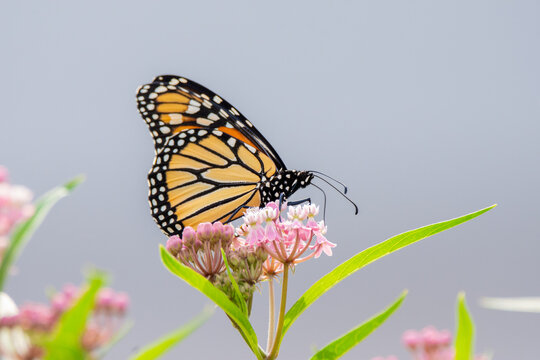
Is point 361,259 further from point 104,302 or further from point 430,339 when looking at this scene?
point 104,302

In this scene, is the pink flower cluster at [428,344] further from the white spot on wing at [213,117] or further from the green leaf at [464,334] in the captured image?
the white spot on wing at [213,117]

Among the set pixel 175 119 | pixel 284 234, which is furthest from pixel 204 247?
pixel 175 119

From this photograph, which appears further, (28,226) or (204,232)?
(204,232)

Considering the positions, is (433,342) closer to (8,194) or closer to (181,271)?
(181,271)

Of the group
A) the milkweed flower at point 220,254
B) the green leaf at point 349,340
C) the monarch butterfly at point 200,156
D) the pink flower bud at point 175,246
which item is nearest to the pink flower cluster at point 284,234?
the milkweed flower at point 220,254

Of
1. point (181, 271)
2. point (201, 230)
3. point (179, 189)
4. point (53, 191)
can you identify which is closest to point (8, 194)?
point (53, 191)

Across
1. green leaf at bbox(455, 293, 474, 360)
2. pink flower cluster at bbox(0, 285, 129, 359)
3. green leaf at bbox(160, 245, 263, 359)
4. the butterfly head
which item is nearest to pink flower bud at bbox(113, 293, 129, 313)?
pink flower cluster at bbox(0, 285, 129, 359)
